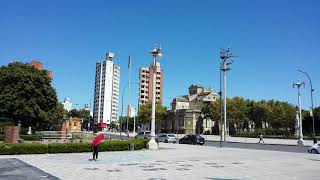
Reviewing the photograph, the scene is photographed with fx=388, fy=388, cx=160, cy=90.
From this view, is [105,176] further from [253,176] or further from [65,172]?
[253,176]

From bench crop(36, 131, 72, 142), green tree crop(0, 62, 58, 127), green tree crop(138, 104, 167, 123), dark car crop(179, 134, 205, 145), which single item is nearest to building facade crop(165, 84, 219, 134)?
green tree crop(138, 104, 167, 123)

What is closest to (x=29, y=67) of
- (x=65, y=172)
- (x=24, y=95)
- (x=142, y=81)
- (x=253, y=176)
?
(x=24, y=95)

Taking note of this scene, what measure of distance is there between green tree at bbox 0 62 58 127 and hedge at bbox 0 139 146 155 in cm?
2685

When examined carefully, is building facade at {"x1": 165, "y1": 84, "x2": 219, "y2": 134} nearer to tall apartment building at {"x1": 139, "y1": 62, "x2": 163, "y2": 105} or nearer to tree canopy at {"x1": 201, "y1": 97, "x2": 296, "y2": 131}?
tall apartment building at {"x1": 139, "y1": 62, "x2": 163, "y2": 105}

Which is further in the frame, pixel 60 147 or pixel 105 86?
pixel 105 86

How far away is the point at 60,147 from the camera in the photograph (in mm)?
30906

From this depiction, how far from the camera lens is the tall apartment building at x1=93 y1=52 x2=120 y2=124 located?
120m

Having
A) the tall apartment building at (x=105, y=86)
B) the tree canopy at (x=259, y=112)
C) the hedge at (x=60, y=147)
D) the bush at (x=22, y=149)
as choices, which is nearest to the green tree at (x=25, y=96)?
the hedge at (x=60, y=147)

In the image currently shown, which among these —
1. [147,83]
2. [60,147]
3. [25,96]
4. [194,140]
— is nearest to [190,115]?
[147,83]

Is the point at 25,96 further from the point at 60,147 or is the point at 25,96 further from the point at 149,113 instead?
the point at 149,113

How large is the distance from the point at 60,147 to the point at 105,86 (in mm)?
94127

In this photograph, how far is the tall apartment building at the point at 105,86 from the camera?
4732 inches

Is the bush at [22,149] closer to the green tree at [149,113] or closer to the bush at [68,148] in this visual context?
the bush at [68,148]

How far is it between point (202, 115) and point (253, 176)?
118876 mm
